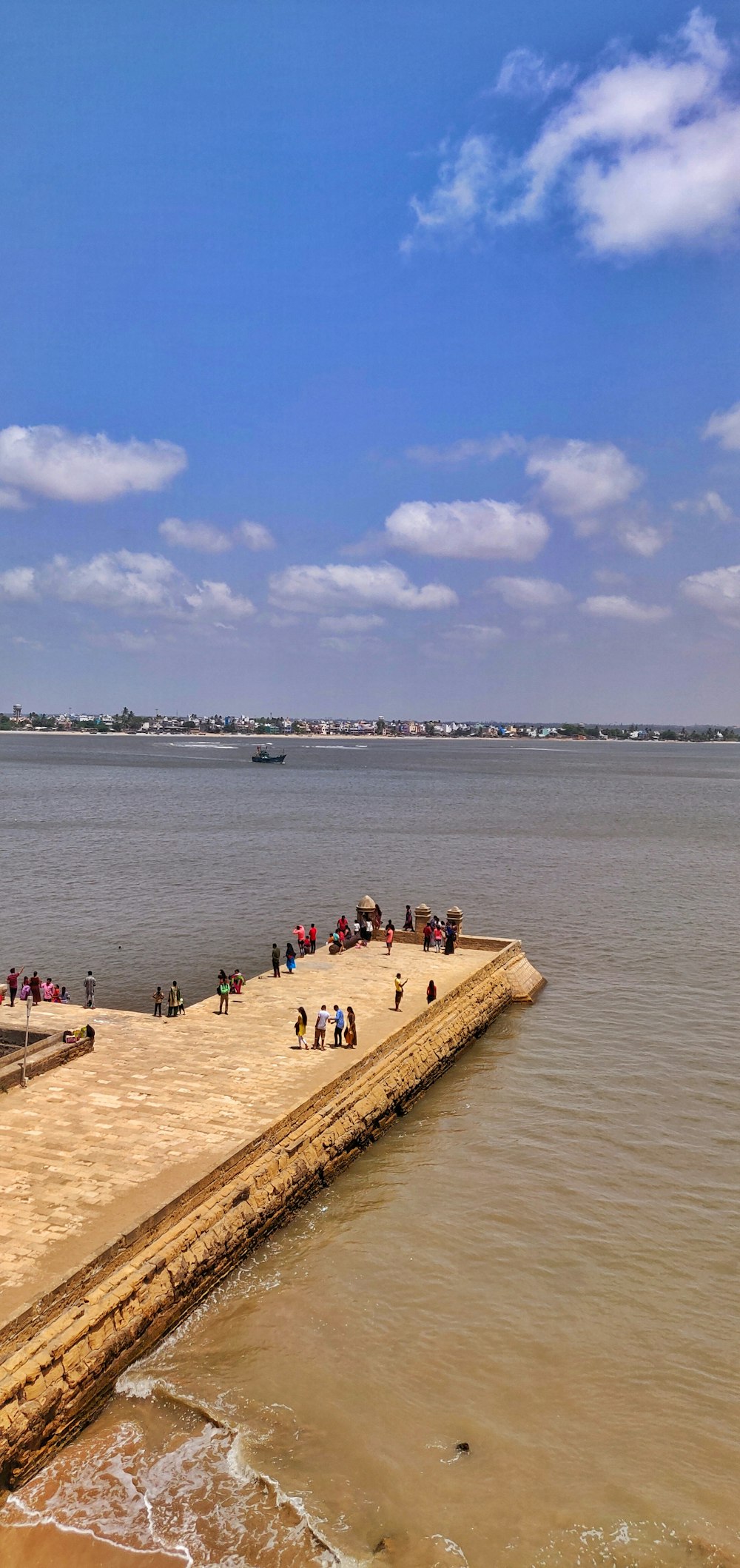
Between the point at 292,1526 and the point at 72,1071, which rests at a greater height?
the point at 72,1071

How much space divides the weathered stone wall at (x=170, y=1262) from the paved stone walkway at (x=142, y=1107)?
0.28 meters

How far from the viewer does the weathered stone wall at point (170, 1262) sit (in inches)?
368

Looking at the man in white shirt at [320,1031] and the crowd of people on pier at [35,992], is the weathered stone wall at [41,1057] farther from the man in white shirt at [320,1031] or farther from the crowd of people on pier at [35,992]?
the man in white shirt at [320,1031]

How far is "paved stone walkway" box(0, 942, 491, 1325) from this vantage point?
1132 cm

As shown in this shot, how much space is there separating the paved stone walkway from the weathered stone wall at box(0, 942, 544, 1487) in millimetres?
275

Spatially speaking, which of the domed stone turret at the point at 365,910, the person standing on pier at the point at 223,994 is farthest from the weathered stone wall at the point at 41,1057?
the domed stone turret at the point at 365,910

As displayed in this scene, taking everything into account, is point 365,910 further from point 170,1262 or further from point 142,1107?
point 170,1262

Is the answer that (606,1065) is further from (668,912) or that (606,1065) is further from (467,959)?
(668,912)

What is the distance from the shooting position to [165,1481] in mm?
9352

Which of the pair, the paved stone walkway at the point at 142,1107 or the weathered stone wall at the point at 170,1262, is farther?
the paved stone walkway at the point at 142,1107

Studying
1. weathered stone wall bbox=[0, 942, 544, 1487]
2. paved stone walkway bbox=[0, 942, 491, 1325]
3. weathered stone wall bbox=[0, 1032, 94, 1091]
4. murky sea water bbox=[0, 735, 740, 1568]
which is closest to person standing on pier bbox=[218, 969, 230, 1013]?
paved stone walkway bbox=[0, 942, 491, 1325]

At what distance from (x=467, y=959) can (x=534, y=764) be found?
552ft

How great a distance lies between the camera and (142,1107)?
1522 centimetres

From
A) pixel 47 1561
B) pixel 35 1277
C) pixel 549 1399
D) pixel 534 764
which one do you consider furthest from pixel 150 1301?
pixel 534 764
